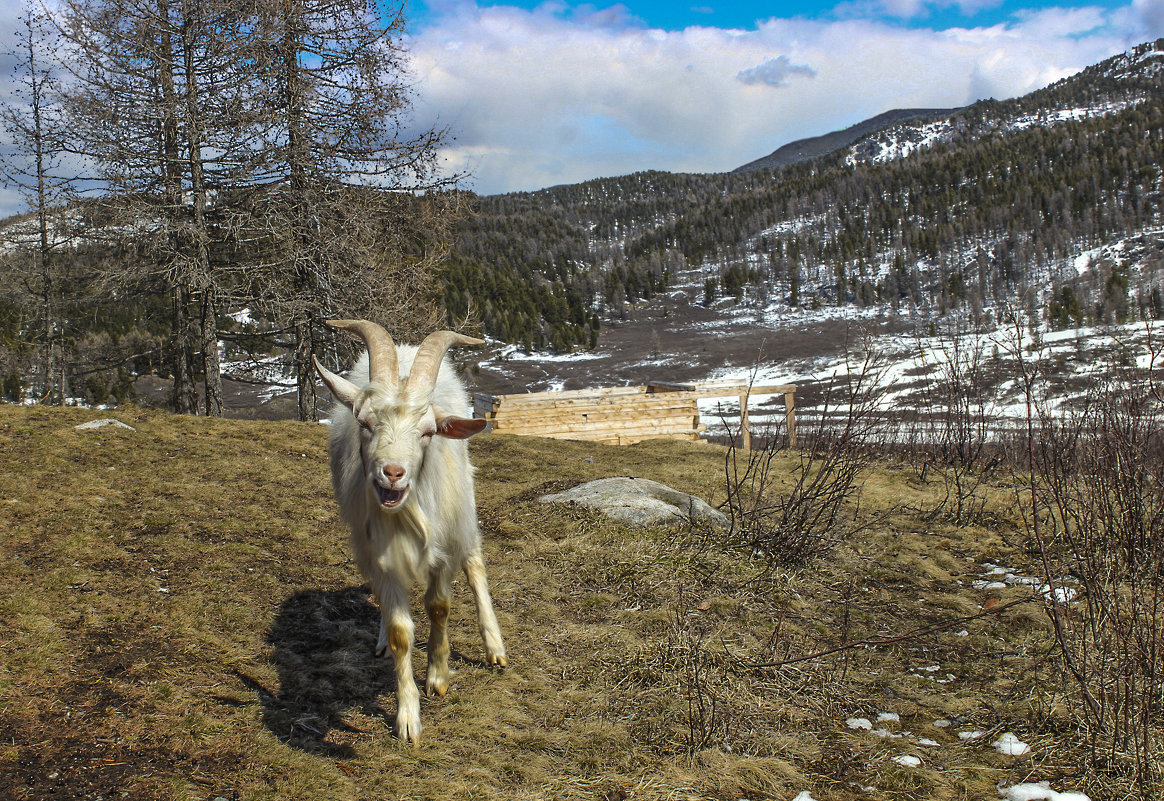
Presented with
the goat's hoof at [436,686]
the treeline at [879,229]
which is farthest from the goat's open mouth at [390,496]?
the treeline at [879,229]

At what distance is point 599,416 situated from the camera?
50.1 ft

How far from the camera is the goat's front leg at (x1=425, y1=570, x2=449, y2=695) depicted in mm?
3984

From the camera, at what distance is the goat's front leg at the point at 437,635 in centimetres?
398

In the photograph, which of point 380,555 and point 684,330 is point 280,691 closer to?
point 380,555

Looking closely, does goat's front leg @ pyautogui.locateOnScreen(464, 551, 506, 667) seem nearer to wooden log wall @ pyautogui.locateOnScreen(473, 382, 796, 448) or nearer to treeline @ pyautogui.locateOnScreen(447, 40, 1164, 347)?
wooden log wall @ pyautogui.locateOnScreen(473, 382, 796, 448)

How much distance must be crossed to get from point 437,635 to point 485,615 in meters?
0.46

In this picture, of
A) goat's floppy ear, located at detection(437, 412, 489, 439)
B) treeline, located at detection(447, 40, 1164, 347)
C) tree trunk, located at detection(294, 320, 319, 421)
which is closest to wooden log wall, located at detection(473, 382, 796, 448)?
tree trunk, located at detection(294, 320, 319, 421)

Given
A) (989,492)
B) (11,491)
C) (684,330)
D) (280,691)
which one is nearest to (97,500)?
(11,491)

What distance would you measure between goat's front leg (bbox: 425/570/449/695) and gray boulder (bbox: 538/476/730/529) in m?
2.95

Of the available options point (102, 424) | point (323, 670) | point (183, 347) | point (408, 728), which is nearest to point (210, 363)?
point (183, 347)

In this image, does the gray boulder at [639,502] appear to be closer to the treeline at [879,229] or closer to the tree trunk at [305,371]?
the tree trunk at [305,371]

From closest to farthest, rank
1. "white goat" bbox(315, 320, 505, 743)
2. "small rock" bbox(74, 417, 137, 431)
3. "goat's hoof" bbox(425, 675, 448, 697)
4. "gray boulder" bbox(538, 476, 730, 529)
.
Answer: "white goat" bbox(315, 320, 505, 743) < "goat's hoof" bbox(425, 675, 448, 697) < "gray boulder" bbox(538, 476, 730, 529) < "small rock" bbox(74, 417, 137, 431)

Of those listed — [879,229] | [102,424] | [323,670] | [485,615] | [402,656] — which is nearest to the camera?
[402,656]

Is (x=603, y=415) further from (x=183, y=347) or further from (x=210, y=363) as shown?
(x=183, y=347)
